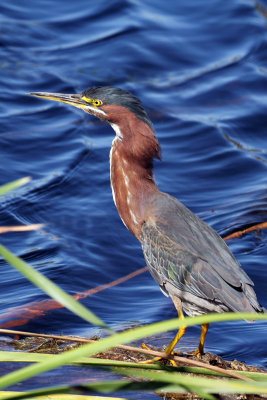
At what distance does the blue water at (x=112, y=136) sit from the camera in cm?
676

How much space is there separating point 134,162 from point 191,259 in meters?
0.96

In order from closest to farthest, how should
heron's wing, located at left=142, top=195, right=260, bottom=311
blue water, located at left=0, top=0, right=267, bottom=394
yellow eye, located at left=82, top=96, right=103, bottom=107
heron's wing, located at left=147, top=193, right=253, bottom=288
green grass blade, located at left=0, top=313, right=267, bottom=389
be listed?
green grass blade, located at left=0, top=313, right=267, bottom=389 → heron's wing, located at left=142, top=195, right=260, bottom=311 → heron's wing, located at left=147, top=193, right=253, bottom=288 → yellow eye, located at left=82, top=96, right=103, bottom=107 → blue water, located at left=0, top=0, right=267, bottom=394

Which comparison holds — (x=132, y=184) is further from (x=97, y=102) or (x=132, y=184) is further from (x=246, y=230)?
(x=246, y=230)

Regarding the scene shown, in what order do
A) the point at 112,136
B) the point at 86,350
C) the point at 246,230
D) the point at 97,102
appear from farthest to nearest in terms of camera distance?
Result: the point at 112,136 < the point at 246,230 < the point at 97,102 < the point at 86,350

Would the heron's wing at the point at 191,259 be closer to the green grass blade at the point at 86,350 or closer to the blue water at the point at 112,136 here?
the blue water at the point at 112,136

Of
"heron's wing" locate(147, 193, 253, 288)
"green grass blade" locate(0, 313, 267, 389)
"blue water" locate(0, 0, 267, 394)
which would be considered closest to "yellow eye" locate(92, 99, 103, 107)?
"heron's wing" locate(147, 193, 253, 288)

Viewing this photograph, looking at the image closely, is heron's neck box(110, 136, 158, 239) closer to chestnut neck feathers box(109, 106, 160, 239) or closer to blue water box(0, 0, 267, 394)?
chestnut neck feathers box(109, 106, 160, 239)

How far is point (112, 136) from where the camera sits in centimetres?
1003

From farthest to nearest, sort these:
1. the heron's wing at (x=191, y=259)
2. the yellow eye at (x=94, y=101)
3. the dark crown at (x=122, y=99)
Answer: the yellow eye at (x=94, y=101)
the dark crown at (x=122, y=99)
the heron's wing at (x=191, y=259)

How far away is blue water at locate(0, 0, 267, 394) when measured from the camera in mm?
6758

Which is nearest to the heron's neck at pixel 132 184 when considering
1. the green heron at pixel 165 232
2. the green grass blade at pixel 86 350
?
the green heron at pixel 165 232

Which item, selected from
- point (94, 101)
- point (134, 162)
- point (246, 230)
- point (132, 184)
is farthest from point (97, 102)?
point (246, 230)

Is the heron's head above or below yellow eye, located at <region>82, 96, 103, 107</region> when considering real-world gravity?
below

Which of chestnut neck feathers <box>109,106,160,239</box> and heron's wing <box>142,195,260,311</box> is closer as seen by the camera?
heron's wing <box>142,195,260,311</box>
